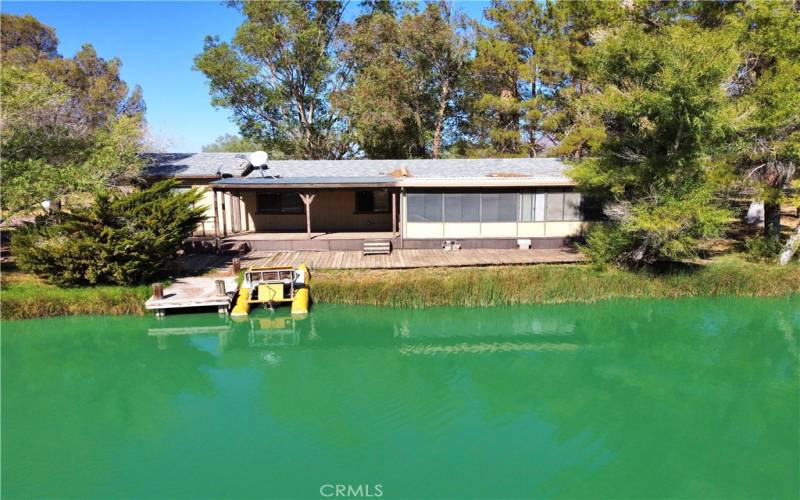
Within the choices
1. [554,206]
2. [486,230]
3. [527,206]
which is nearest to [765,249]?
[554,206]

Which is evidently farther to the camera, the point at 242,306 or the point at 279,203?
the point at 279,203

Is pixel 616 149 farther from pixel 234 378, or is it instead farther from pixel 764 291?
pixel 234 378

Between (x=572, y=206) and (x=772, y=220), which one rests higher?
(x=572, y=206)

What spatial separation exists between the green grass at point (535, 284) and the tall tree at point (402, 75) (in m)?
14.4

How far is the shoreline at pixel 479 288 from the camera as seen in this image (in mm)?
12148

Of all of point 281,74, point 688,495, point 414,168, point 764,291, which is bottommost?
point 688,495

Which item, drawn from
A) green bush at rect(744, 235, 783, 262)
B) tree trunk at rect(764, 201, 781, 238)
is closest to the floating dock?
green bush at rect(744, 235, 783, 262)

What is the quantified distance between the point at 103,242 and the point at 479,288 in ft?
32.4

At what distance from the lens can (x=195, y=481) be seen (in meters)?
6.39

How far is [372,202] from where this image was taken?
1966 cm

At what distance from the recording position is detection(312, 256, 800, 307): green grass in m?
13.0

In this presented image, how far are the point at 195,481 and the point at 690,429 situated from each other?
7.56 meters

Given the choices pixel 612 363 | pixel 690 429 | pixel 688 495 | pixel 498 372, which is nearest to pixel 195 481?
pixel 498 372

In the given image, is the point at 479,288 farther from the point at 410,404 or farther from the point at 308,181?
the point at 308,181
